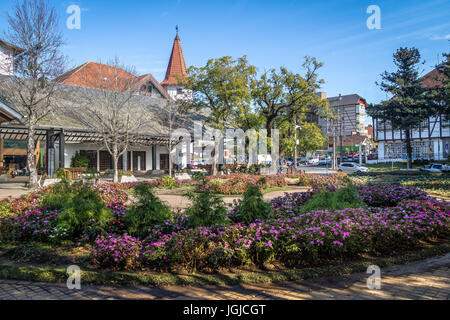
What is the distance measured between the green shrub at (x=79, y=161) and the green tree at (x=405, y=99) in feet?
109

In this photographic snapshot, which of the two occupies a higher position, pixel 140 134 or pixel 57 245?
pixel 140 134

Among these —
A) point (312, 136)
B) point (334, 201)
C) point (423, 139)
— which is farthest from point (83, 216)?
point (423, 139)

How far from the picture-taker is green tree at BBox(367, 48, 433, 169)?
38344 mm

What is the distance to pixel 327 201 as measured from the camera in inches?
312

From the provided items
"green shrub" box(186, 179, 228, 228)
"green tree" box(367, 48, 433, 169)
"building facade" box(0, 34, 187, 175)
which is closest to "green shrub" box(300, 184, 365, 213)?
"green shrub" box(186, 179, 228, 228)

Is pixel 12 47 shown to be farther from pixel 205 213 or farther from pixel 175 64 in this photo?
pixel 175 64

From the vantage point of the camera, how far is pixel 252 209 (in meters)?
6.91

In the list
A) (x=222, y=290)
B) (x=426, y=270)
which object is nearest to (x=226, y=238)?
(x=222, y=290)

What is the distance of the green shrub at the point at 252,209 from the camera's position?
6871 millimetres

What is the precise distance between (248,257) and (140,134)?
80.7 feet

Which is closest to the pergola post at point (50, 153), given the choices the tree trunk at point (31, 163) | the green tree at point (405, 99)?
the tree trunk at point (31, 163)

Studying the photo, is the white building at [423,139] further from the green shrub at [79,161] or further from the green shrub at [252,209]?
the green shrub at [252,209]

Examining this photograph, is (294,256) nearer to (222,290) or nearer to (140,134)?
(222,290)

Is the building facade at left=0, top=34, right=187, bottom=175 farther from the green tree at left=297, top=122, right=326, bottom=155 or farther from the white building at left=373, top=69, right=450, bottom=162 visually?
the white building at left=373, top=69, right=450, bottom=162
